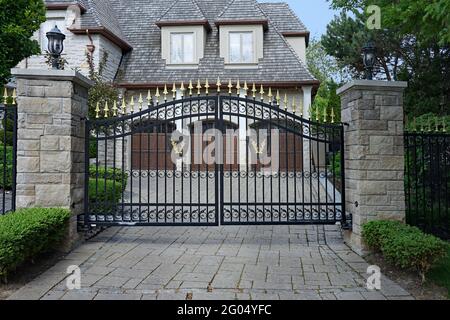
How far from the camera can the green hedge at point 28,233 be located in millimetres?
3973

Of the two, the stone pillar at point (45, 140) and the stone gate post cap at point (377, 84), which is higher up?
the stone gate post cap at point (377, 84)

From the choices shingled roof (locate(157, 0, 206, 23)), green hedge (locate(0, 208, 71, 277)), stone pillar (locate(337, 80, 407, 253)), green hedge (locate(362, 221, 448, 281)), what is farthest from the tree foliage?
green hedge (locate(0, 208, 71, 277))

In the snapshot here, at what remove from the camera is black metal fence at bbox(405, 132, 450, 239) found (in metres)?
6.40

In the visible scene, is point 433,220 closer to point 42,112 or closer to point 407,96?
point 42,112

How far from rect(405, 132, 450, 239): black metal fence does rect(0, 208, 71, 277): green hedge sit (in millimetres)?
5262

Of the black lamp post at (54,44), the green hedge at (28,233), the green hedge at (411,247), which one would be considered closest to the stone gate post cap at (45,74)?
the black lamp post at (54,44)

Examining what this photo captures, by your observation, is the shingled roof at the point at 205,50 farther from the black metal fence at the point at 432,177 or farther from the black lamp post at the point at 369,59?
the black lamp post at the point at 369,59

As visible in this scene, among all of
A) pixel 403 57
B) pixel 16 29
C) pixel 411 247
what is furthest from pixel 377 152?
pixel 403 57

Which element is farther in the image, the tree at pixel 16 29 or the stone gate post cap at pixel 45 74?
the tree at pixel 16 29

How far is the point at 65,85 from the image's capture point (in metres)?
5.48

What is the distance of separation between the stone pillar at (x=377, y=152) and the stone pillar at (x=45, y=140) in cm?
399

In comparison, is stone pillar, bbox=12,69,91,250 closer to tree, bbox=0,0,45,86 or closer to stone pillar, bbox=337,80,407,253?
tree, bbox=0,0,45,86

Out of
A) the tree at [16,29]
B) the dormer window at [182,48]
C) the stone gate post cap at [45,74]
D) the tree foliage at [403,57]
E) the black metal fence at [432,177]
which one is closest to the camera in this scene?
the stone gate post cap at [45,74]

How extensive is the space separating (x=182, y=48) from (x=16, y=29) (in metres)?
9.51
